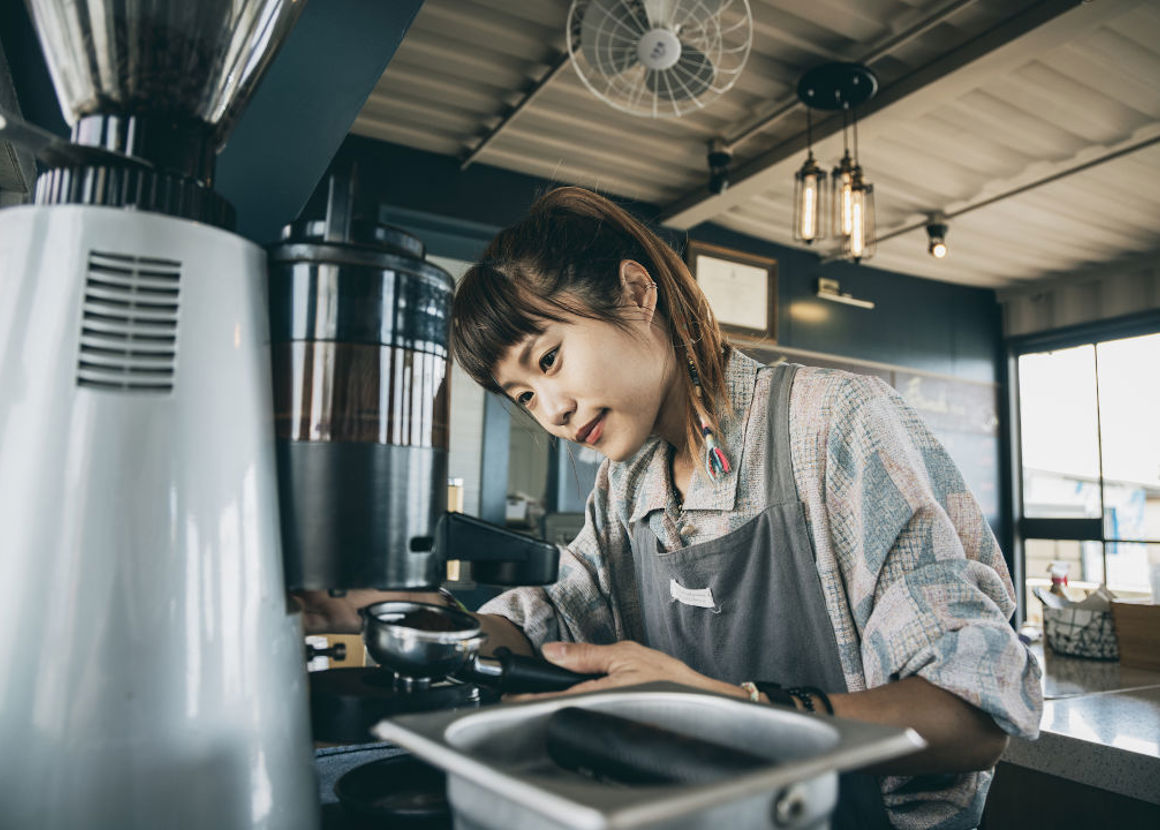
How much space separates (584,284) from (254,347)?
58cm

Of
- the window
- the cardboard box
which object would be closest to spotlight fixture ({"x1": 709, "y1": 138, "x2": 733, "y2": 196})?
the cardboard box

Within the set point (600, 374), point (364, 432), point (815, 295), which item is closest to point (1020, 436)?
point (815, 295)

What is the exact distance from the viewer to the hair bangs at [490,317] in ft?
3.19

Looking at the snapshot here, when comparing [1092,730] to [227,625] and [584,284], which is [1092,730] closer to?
[584,284]

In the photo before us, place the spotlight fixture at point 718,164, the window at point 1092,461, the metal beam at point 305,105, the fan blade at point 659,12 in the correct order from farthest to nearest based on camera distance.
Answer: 1. the window at point 1092,461
2. the spotlight fixture at point 718,164
3. the fan blade at point 659,12
4. the metal beam at point 305,105

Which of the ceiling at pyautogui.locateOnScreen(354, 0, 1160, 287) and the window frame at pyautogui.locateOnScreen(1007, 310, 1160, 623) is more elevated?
the ceiling at pyautogui.locateOnScreen(354, 0, 1160, 287)

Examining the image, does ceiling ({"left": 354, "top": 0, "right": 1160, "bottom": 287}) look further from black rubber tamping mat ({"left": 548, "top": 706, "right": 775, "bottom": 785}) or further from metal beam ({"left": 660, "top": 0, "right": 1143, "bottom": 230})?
black rubber tamping mat ({"left": 548, "top": 706, "right": 775, "bottom": 785})

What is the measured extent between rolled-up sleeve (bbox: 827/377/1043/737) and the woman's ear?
29 centimetres

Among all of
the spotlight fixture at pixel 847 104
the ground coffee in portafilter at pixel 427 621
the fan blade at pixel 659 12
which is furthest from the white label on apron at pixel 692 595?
the spotlight fixture at pixel 847 104

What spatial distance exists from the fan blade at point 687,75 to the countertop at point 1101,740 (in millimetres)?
1990

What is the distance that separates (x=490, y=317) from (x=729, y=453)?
34cm

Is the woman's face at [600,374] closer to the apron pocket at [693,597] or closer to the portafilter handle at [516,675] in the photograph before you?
the apron pocket at [693,597]

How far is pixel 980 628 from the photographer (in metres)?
0.64

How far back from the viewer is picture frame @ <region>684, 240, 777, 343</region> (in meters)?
4.37
